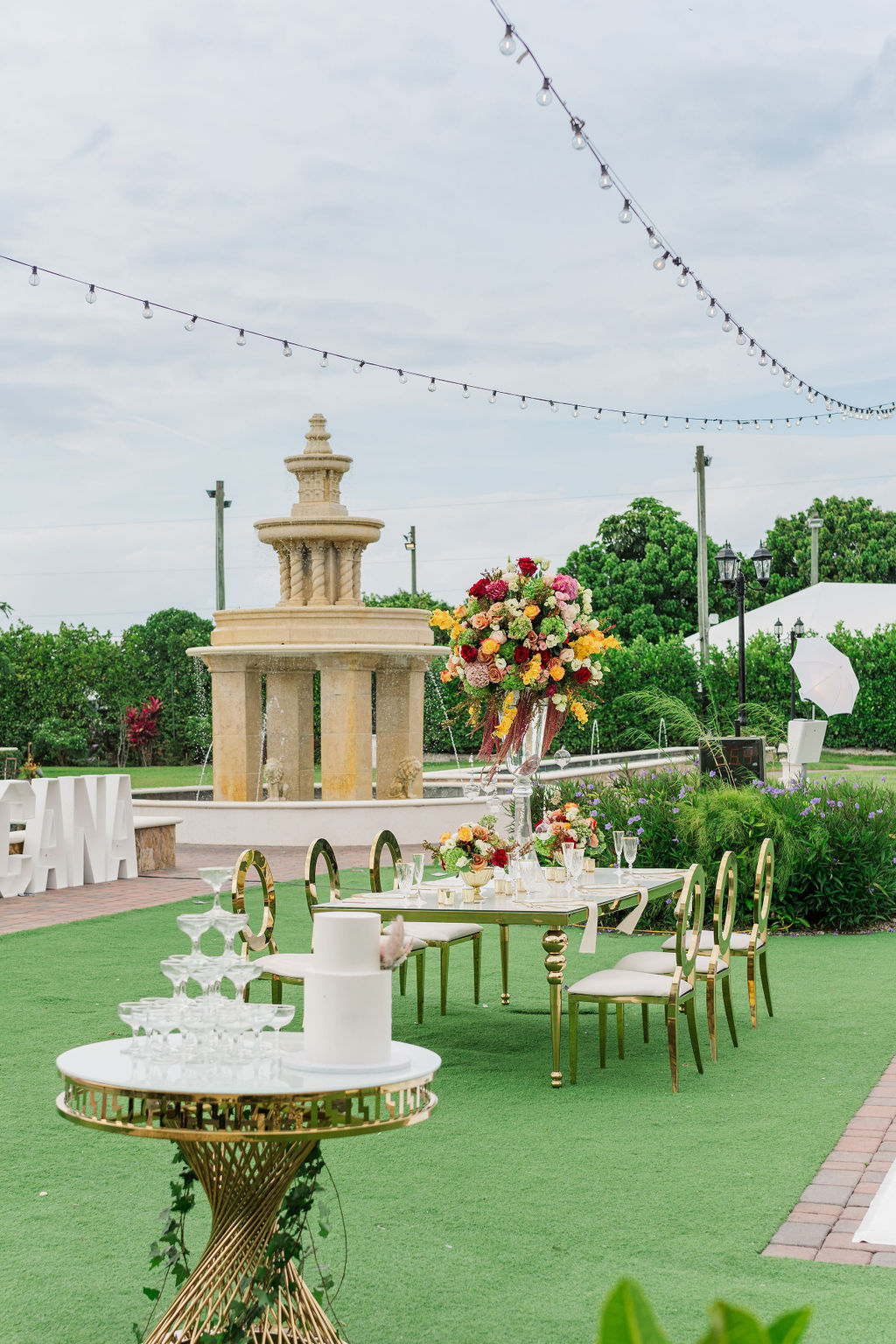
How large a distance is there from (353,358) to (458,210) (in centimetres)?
184

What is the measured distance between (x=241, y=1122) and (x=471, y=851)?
4258mm

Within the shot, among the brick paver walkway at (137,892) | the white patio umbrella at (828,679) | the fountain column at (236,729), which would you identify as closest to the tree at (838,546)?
the white patio umbrella at (828,679)

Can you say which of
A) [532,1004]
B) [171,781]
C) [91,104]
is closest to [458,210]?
[91,104]

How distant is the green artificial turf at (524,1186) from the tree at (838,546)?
44806 millimetres

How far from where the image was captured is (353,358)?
13.9 meters

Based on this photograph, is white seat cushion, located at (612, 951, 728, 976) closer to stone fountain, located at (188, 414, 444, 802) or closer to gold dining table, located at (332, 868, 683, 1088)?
gold dining table, located at (332, 868, 683, 1088)

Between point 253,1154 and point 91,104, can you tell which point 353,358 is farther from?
point 253,1154

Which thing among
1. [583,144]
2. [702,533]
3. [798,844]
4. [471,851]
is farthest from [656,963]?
[702,533]

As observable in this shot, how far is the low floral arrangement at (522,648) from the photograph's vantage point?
7414 millimetres

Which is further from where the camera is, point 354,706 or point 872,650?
point 872,650

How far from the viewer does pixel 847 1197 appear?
4.59 meters

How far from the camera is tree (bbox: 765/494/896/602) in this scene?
50.8m

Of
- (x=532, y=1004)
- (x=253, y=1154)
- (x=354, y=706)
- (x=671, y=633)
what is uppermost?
(x=671, y=633)

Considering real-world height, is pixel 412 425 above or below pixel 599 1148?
above
